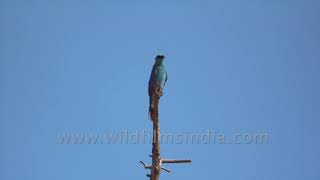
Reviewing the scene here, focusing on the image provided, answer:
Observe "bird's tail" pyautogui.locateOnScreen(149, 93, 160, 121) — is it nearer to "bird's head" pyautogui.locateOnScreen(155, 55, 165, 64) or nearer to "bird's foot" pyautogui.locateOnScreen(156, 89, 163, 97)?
"bird's foot" pyautogui.locateOnScreen(156, 89, 163, 97)

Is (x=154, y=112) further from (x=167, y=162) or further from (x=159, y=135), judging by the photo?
(x=167, y=162)

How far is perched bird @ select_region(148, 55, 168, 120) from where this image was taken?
11.3m

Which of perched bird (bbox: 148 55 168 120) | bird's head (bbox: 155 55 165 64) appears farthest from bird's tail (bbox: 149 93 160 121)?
bird's head (bbox: 155 55 165 64)

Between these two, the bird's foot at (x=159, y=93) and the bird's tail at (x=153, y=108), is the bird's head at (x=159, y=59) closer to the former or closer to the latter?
the bird's foot at (x=159, y=93)

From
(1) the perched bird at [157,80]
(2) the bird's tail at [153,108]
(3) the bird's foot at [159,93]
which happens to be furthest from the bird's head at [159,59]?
(2) the bird's tail at [153,108]

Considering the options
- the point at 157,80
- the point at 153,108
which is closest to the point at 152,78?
the point at 157,80

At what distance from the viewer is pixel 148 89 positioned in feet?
38.3

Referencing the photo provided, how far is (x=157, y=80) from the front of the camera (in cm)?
1160

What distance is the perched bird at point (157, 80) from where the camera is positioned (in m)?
11.3

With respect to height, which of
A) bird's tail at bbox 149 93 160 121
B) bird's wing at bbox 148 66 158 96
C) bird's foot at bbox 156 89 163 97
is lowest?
bird's tail at bbox 149 93 160 121

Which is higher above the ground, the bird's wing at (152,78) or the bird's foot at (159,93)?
the bird's wing at (152,78)

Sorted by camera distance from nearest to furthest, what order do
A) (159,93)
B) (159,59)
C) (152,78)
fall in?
(159,93), (152,78), (159,59)

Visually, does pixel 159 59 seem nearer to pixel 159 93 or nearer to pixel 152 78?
pixel 152 78

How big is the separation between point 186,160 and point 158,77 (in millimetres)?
2111
